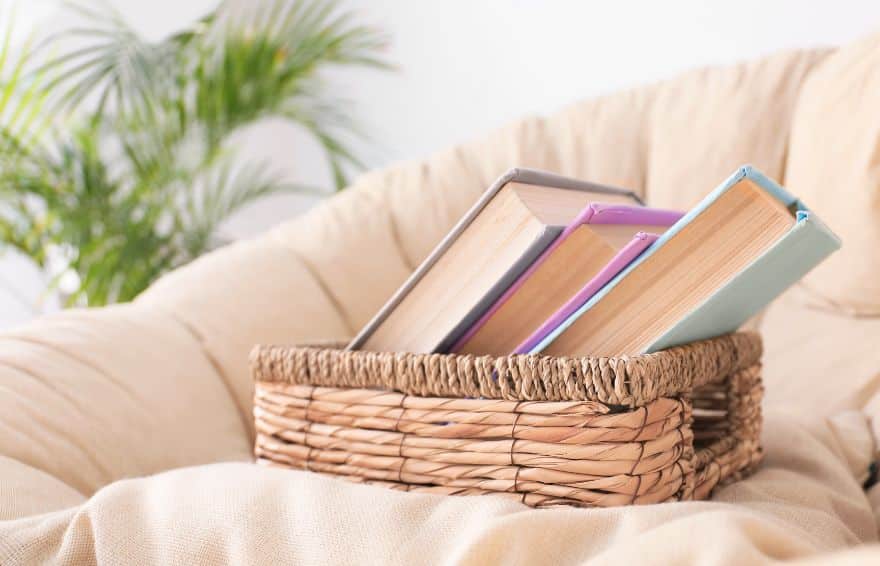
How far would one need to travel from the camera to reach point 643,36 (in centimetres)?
163

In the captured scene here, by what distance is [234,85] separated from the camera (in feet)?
5.74

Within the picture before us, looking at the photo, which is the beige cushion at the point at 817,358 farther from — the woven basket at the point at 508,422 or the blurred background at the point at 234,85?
the blurred background at the point at 234,85

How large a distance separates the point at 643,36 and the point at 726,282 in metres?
1.20

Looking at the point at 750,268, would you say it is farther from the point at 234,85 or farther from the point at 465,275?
the point at 234,85

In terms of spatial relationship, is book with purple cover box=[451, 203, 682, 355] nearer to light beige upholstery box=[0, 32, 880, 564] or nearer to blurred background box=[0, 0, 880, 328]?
light beige upholstery box=[0, 32, 880, 564]

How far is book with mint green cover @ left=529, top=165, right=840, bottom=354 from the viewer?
509mm

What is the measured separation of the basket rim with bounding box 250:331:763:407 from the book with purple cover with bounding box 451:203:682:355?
0.16ft

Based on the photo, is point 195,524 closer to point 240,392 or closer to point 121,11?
point 240,392

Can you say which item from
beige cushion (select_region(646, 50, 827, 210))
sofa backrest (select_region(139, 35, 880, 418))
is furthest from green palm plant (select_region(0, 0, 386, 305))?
beige cushion (select_region(646, 50, 827, 210))

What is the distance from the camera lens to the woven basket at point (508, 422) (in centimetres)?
51

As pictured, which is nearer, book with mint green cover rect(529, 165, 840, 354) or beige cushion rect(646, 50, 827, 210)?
book with mint green cover rect(529, 165, 840, 354)

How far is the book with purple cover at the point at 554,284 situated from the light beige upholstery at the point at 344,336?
0.47 ft

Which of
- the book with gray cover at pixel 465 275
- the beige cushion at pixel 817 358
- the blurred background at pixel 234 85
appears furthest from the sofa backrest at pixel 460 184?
the book with gray cover at pixel 465 275

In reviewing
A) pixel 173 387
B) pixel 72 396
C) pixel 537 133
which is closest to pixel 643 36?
pixel 537 133
